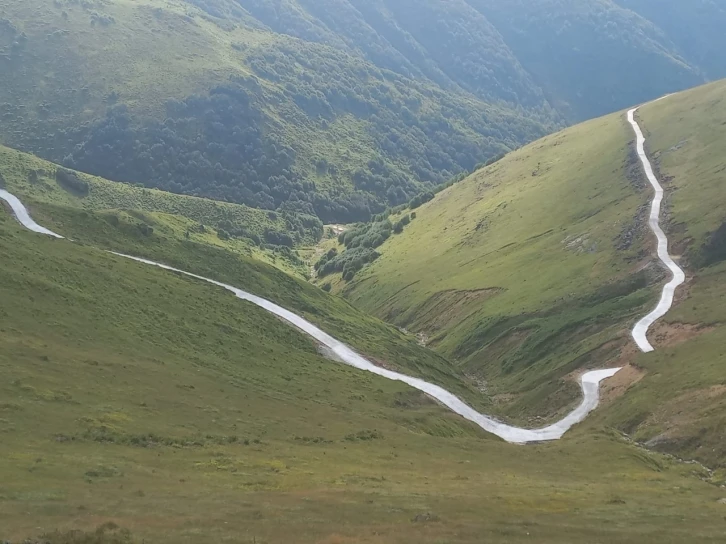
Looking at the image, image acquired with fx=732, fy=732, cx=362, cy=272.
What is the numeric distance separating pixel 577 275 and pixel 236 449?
8564 cm

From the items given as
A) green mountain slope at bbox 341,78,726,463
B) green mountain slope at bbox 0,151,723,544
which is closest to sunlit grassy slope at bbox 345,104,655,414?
green mountain slope at bbox 341,78,726,463

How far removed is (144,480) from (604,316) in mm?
76974

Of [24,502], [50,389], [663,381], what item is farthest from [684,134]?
[24,502]

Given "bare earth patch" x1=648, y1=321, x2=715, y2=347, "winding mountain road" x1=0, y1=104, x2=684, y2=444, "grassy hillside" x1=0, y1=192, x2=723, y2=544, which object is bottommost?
"grassy hillside" x1=0, y1=192, x2=723, y2=544

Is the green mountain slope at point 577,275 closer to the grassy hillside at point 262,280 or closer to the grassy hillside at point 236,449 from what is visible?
the grassy hillside at point 262,280

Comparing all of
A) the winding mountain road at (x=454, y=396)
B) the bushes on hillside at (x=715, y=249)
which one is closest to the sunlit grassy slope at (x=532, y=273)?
the winding mountain road at (x=454, y=396)

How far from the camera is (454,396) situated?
284ft

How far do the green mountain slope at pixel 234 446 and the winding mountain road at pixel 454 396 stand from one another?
413 cm

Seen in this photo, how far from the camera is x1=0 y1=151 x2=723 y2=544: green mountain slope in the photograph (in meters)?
33.2

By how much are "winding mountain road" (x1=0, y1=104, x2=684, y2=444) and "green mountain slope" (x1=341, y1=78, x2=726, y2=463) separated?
1.96 metres

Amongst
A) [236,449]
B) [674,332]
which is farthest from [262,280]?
[236,449]

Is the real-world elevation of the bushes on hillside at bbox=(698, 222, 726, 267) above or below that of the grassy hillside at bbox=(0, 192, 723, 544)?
above

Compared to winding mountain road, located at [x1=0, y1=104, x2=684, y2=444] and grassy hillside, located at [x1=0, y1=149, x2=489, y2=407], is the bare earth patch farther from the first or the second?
grassy hillside, located at [x1=0, y1=149, x2=489, y2=407]

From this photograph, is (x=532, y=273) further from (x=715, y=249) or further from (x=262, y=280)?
(x=262, y=280)
